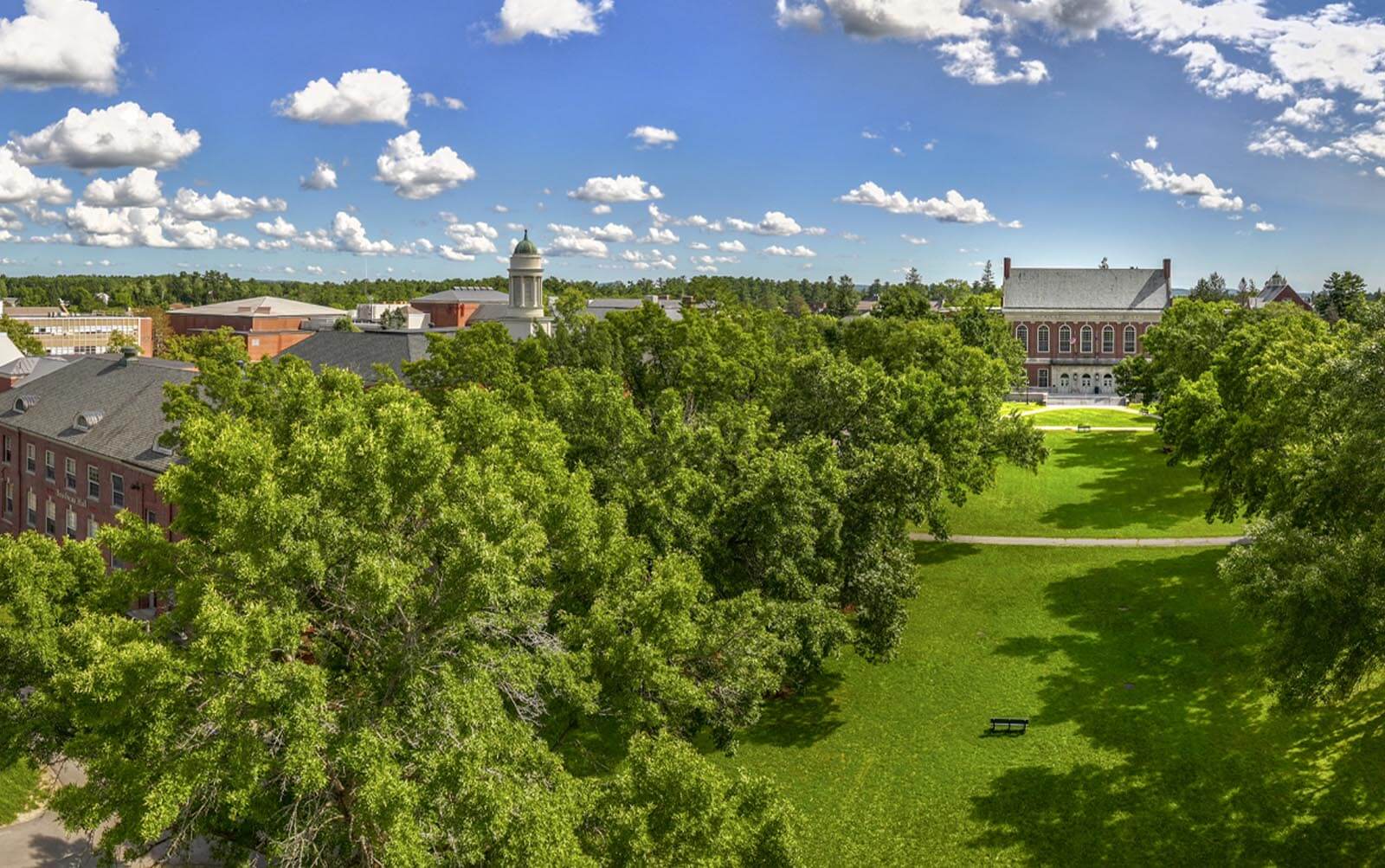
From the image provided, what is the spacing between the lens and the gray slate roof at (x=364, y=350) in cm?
6394

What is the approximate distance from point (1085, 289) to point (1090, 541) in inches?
3169

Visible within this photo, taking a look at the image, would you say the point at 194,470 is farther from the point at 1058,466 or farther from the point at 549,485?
the point at 1058,466

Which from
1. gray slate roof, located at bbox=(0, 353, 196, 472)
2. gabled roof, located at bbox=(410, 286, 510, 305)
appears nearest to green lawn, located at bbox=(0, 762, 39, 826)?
gray slate roof, located at bbox=(0, 353, 196, 472)

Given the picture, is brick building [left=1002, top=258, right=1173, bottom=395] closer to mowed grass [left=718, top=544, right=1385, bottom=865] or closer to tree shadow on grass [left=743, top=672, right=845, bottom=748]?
mowed grass [left=718, top=544, right=1385, bottom=865]

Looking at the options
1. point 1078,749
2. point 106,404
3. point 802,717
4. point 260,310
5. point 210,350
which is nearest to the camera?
point 1078,749

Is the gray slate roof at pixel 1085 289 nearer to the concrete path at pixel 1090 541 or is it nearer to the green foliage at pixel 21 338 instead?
the concrete path at pixel 1090 541

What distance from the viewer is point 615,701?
2394 cm

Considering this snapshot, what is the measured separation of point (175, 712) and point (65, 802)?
252 centimetres

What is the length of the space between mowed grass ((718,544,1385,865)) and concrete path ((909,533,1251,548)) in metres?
6.62

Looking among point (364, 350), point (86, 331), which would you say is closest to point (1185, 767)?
point (364, 350)

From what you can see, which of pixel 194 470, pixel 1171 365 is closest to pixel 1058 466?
pixel 1171 365

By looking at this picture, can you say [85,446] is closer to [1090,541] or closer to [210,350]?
[210,350]

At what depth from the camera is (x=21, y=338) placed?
4038 inches

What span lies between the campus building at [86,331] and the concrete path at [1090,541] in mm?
114165
